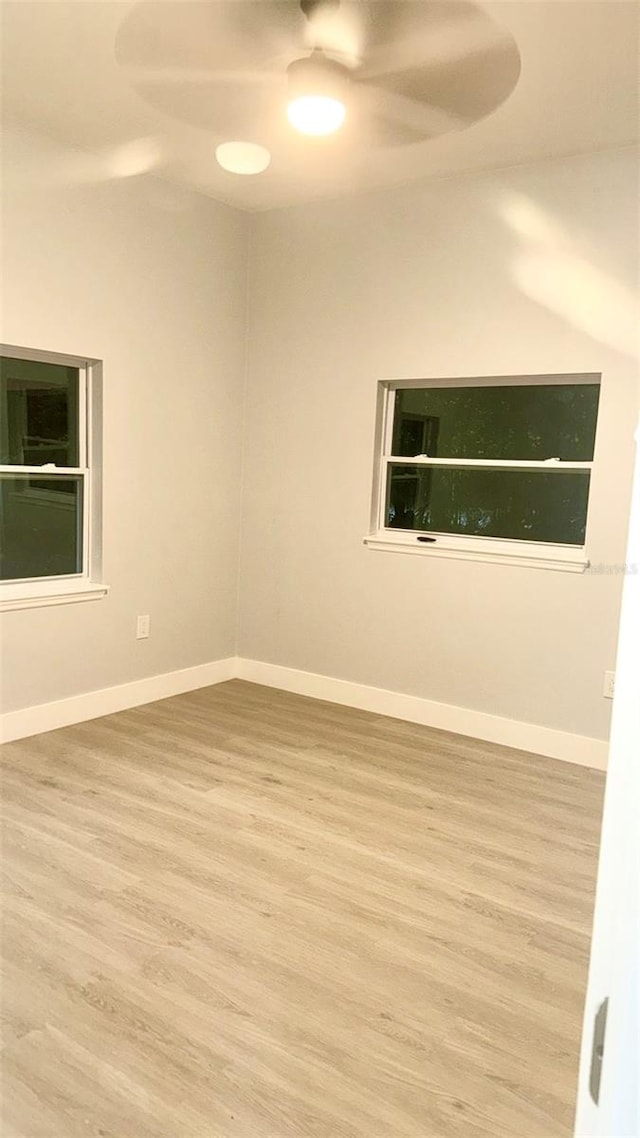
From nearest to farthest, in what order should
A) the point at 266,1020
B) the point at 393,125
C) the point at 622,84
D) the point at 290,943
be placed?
the point at 266,1020 < the point at 290,943 < the point at 622,84 < the point at 393,125

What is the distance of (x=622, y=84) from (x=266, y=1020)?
3.12 metres

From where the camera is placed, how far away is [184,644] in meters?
4.49

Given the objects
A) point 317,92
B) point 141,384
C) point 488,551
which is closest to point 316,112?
point 317,92

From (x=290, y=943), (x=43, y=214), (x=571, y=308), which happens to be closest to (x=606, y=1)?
(x=571, y=308)

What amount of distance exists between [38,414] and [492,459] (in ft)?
7.07

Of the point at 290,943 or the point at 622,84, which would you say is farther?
the point at 622,84

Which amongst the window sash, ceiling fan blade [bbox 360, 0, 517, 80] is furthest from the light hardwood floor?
ceiling fan blade [bbox 360, 0, 517, 80]

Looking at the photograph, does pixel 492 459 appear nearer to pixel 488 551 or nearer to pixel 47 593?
pixel 488 551

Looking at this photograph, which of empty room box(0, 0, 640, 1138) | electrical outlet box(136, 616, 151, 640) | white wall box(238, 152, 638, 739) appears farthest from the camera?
electrical outlet box(136, 616, 151, 640)

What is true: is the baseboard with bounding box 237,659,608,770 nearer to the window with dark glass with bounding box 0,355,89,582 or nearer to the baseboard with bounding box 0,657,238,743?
the baseboard with bounding box 0,657,238,743

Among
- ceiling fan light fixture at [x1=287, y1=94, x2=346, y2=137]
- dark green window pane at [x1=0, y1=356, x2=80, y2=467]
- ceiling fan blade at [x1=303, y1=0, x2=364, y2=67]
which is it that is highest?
ceiling fan blade at [x1=303, y1=0, x2=364, y2=67]

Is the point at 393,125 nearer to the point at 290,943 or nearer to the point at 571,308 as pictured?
the point at 571,308

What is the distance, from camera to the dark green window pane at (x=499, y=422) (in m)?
3.65

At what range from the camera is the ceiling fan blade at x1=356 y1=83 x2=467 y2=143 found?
2.90 m
